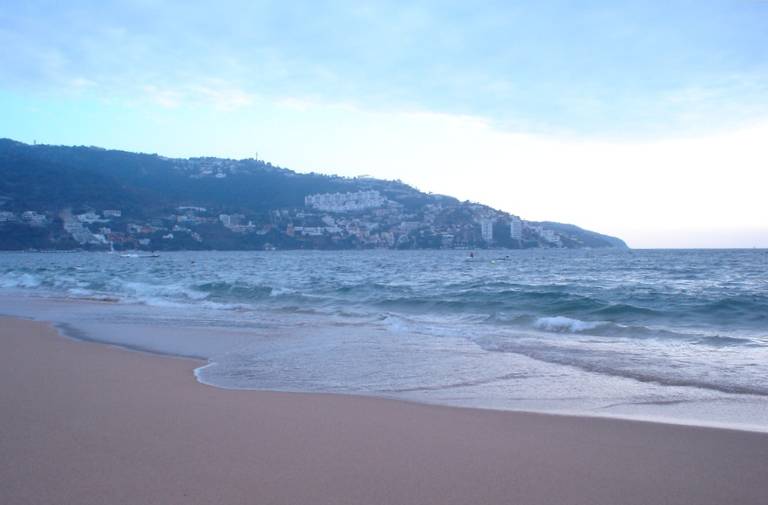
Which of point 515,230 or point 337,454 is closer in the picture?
point 337,454

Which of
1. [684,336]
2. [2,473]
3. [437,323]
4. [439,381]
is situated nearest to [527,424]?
[439,381]

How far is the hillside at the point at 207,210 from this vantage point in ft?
316

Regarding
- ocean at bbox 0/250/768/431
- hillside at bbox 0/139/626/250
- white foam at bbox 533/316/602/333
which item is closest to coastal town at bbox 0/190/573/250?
hillside at bbox 0/139/626/250

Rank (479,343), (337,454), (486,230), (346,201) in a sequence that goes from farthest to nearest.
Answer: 1. (346,201)
2. (486,230)
3. (479,343)
4. (337,454)

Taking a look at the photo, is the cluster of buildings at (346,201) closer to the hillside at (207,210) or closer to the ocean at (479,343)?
the hillside at (207,210)

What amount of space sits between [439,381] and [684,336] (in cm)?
661

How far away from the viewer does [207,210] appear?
360ft

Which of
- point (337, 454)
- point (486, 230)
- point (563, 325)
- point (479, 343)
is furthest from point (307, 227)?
point (337, 454)

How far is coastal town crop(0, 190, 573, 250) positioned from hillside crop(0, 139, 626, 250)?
0.18 meters

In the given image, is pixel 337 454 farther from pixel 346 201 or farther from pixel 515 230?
pixel 346 201

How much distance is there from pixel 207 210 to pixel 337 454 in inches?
4345

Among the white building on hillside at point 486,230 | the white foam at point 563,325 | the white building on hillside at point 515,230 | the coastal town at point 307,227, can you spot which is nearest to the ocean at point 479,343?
the white foam at point 563,325

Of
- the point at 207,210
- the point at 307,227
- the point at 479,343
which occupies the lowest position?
the point at 479,343

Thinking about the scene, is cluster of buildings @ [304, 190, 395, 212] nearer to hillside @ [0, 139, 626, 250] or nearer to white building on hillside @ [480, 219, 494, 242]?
hillside @ [0, 139, 626, 250]
